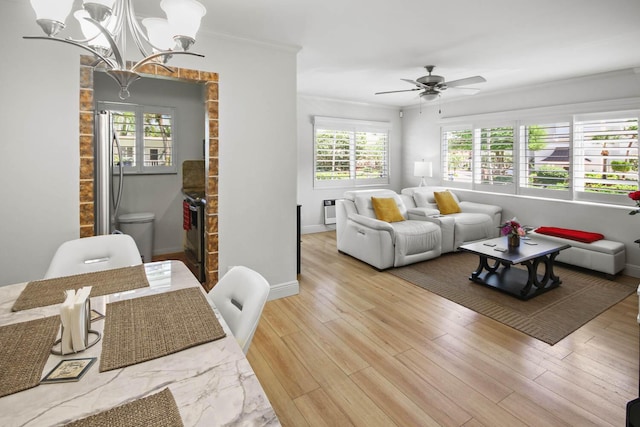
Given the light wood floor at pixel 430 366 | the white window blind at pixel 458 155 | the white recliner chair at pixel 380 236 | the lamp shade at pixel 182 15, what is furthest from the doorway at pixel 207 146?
the white window blind at pixel 458 155

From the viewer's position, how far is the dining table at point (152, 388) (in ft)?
2.64

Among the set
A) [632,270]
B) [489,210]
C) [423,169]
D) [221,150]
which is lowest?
[632,270]

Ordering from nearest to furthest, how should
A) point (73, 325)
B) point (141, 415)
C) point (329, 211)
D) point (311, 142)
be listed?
point (141, 415) → point (73, 325) → point (311, 142) → point (329, 211)

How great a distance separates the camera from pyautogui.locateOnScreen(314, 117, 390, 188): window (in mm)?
6500

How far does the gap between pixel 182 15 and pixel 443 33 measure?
2.48 metres

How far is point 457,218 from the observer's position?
5.19m

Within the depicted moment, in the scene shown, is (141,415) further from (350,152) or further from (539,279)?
(350,152)

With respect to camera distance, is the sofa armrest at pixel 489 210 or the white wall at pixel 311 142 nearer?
the sofa armrest at pixel 489 210

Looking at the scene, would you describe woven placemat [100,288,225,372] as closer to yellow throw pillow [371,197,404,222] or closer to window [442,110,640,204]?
yellow throw pillow [371,197,404,222]

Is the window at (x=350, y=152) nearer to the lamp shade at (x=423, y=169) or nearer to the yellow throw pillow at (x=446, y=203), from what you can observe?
the lamp shade at (x=423, y=169)

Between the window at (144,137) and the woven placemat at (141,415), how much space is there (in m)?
4.40

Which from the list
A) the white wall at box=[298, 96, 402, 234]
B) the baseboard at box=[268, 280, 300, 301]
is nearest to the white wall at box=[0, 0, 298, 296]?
the baseboard at box=[268, 280, 300, 301]

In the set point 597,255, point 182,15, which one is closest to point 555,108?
point 597,255

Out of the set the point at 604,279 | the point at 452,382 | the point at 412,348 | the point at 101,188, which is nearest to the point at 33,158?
the point at 101,188
